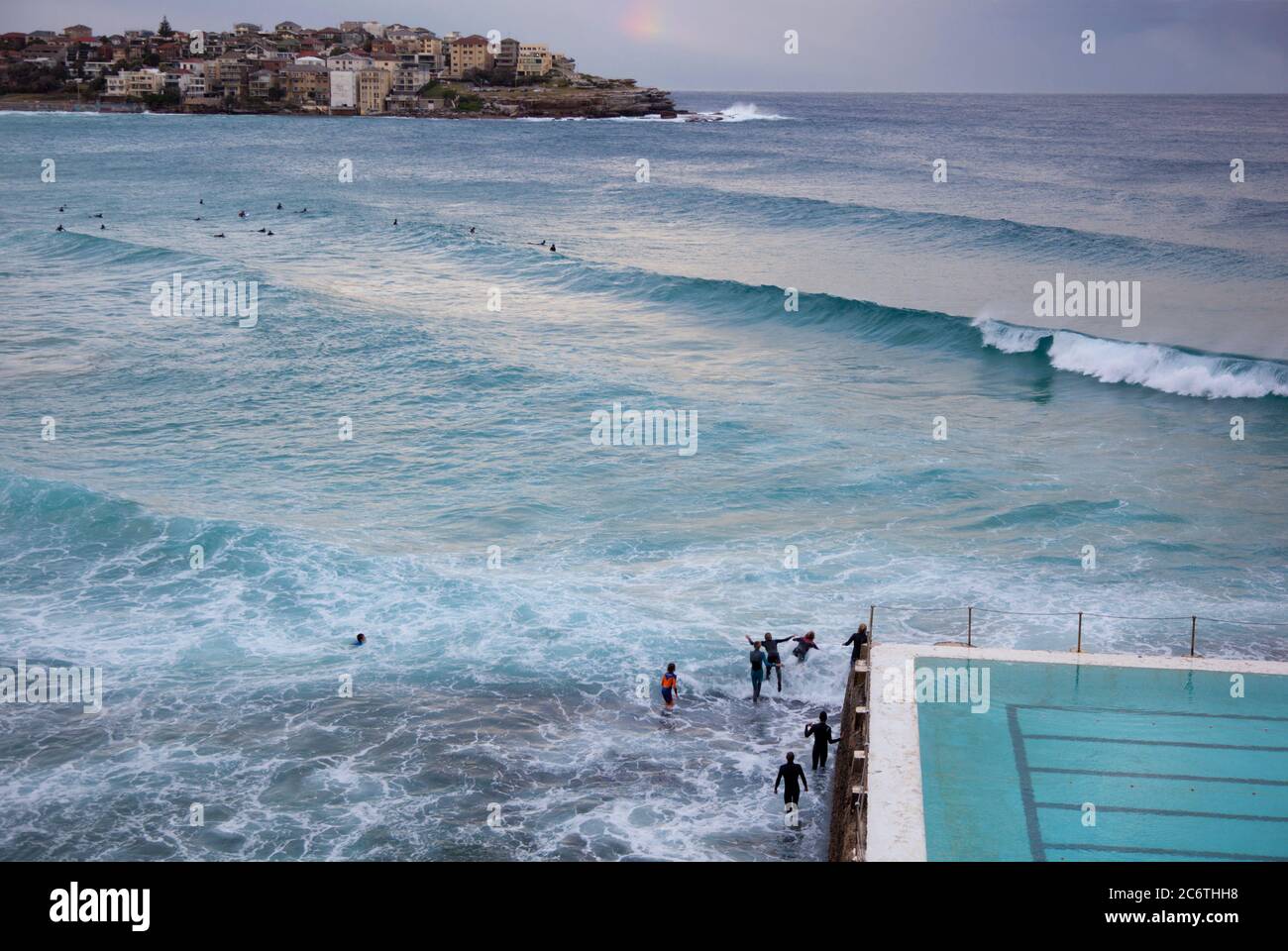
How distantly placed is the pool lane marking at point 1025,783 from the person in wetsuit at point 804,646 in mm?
3050

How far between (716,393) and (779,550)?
34.6 feet

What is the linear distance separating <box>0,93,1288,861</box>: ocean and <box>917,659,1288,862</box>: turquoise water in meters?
1.93

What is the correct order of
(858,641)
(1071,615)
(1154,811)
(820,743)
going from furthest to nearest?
(1071,615)
(858,641)
(820,743)
(1154,811)

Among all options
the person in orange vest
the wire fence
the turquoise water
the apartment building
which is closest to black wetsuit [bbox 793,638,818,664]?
the wire fence

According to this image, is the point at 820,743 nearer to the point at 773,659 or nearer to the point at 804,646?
the point at 773,659

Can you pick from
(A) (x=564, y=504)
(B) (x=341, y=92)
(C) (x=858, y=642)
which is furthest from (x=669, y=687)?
(B) (x=341, y=92)

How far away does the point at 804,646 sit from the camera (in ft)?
56.3

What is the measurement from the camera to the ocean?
48.5ft

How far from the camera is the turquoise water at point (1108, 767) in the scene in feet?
39.8

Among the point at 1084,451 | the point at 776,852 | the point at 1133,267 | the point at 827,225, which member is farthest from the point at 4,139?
the point at 776,852

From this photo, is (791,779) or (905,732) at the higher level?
(905,732)

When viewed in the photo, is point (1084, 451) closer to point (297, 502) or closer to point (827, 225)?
point (297, 502)

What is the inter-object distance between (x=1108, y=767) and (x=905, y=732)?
7.47 ft
